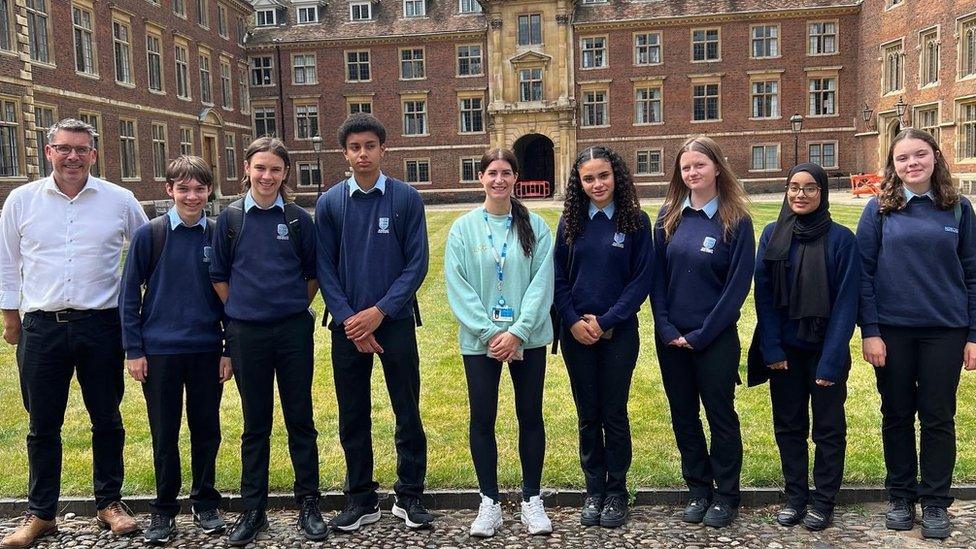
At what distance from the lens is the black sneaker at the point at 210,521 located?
14.1 feet

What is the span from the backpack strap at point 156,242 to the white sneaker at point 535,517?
2.49 metres

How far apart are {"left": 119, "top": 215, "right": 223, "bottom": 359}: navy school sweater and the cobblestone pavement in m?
1.12

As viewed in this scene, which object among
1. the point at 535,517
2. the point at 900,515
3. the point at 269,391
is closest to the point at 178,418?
the point at 269,391

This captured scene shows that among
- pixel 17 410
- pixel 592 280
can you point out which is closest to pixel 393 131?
pixel 17 410

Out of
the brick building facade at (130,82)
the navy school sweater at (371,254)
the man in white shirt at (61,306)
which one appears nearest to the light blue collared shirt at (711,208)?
the navy school sweater at (371,254)

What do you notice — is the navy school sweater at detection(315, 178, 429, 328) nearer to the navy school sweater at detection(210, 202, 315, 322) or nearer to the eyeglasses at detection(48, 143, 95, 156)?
the navy school sweater at detection(210, 202, 315, 322)

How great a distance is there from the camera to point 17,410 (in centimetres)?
670

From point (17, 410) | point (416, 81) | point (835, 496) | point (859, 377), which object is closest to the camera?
point (835, 496)

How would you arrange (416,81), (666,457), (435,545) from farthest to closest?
(416,81) < (666,457) < (435,545)

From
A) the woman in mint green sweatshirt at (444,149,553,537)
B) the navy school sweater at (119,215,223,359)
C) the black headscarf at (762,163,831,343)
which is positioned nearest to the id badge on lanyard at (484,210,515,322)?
the woman in mint green sweatshirt at (444,149,553,537)

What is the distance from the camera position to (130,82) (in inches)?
1104

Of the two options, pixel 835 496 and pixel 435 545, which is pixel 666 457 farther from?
pixel 435 545

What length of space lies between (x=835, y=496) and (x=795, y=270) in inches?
54.8

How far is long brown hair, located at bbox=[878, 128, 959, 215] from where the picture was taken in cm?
409
